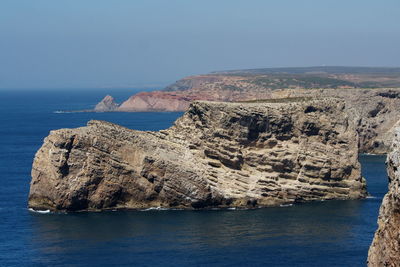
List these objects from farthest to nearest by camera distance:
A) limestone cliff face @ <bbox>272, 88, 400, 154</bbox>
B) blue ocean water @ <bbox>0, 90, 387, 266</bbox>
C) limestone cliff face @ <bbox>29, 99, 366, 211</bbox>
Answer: limestone cliff face @ <bbox>272, 88, 400, 154</bbox>, limestone cliff face @ <bbox>29, 99, 366, 211</bbox>, blue ocean water @ <bbox>0, 90, 387, 266</bbox>

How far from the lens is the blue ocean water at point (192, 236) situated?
61.8 meters

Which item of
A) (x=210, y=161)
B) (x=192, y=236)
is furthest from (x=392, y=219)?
(x=210, y=161)

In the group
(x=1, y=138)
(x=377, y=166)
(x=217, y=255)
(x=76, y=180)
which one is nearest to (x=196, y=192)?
(x=76, y=180)

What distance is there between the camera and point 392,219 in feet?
110

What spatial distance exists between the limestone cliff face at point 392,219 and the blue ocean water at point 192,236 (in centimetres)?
2577

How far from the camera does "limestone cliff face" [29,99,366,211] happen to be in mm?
79688

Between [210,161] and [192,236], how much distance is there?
15.4 meters

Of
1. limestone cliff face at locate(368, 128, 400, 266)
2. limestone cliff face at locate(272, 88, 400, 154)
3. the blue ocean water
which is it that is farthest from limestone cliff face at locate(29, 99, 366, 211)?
limestone cliff face at locate(368, 128, 400, 266)

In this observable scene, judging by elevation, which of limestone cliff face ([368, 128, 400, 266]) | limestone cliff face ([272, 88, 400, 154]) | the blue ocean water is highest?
limestone cliff face ([368, 128, 400, 266])

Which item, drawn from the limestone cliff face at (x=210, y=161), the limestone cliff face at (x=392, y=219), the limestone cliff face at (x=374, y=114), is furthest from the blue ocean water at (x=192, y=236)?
the limestone cliff face at (x=374, y=114)

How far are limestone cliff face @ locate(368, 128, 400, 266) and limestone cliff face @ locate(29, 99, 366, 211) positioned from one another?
153 ft

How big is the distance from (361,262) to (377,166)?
55300 mm

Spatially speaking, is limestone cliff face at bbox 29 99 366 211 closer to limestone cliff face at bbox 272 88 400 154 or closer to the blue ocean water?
the blue ocean water

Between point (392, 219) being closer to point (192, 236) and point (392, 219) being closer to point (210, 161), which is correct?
point (192, 236)
